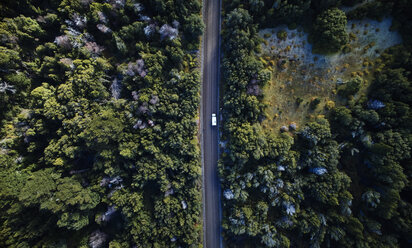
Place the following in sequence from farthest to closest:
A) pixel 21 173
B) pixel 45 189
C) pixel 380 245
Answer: pixel 380 245 < pixel 21 173 < pixel 45 189

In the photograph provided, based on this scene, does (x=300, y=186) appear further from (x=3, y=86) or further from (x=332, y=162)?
(x=3, y=86)

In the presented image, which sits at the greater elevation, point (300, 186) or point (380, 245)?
point (300, 186)

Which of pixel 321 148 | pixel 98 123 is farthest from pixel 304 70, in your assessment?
pixel 98 123

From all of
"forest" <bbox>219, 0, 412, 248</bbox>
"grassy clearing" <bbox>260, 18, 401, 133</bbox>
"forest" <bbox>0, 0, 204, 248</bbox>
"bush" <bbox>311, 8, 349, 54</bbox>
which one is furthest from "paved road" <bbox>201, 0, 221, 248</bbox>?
"bush" <bbox>311, 8, 349, 54</bbox>

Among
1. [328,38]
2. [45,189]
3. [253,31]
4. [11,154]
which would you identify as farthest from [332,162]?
[11,154]

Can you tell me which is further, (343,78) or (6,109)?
(343,78)

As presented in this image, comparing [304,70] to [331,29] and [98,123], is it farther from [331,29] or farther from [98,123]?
[98,123]
